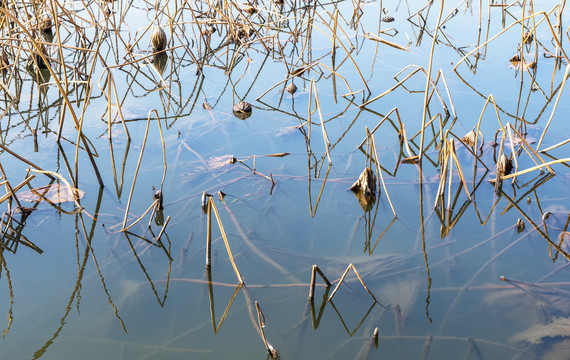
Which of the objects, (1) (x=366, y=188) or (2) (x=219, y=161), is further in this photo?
(2) (x=219, y=161)

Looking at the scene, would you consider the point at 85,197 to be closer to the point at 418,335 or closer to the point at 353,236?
the point at 353,236

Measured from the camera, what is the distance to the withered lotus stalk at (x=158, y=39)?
345cm

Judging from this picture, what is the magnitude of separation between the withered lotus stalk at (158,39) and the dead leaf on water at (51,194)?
1706mm

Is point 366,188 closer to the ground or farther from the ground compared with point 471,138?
closer to the ground

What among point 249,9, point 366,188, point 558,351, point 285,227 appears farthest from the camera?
point 249,9

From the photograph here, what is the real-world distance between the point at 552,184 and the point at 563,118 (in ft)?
2.20

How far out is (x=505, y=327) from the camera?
4.49 feet

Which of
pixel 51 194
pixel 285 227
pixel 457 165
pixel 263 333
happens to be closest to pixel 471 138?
pixel 457 165

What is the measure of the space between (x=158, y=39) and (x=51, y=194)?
5.83 feet

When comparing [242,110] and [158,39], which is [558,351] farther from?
[158,39]

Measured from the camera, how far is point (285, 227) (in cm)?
183

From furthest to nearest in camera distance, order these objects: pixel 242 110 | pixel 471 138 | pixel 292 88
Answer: pixel 292 88 → pixel 242 110 → pixel 471 138

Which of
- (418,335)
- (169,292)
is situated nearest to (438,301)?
(418,335)

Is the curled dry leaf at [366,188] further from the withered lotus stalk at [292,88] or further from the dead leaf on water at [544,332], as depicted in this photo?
the withered lotus stalk at [292,88]
